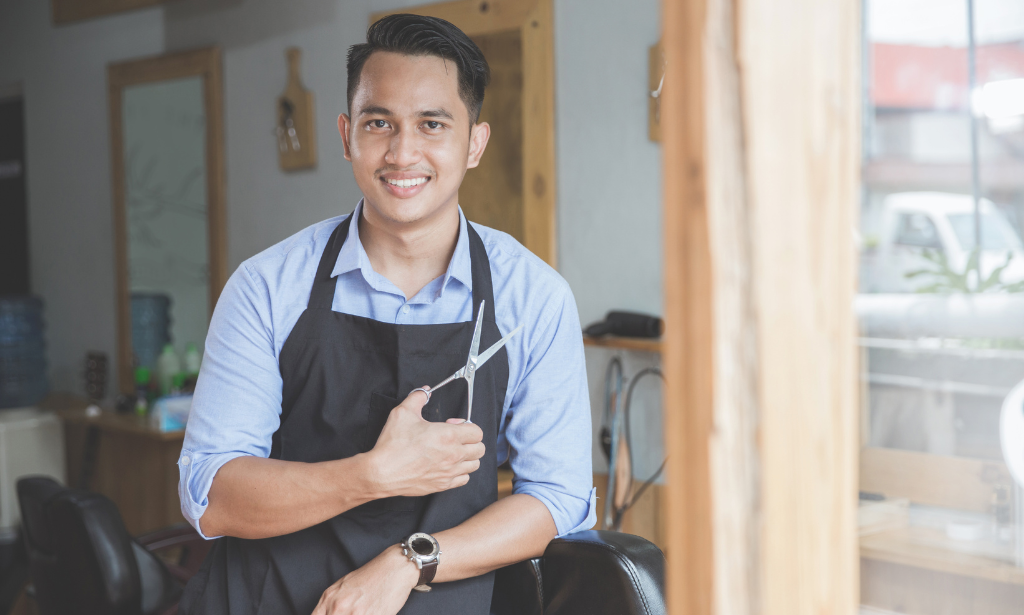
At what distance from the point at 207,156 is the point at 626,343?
92.9 inches

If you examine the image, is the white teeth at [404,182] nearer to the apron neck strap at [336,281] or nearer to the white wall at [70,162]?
the apron neck strap at [336,281]

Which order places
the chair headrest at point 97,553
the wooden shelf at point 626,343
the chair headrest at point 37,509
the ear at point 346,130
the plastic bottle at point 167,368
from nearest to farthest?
the ear at point 346,130 < the chair headrest at point 97,553 < the chair headrest at point 37,509 < the wooden shelf at point 626,343 < the plastic bottle at point 167,368

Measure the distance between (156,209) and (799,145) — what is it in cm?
407

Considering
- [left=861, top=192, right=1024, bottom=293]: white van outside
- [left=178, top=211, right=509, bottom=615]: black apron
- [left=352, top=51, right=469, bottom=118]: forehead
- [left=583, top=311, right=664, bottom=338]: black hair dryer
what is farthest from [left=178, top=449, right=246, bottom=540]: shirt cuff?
[left=583, top=311, right=664, bottom=338]: black hair dryer

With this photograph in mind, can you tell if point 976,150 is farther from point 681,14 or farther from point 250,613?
point 250,613

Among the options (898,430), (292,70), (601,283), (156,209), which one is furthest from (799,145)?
(156,209)

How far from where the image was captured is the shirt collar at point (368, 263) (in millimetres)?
1518

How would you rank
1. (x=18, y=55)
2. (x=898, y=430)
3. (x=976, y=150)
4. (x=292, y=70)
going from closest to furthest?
1. (x=976, y=150)
2. (x=898, y=430)
3. (x=292, y=70)
4. (x=18, y=55)

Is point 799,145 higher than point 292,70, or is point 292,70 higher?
point 292,70

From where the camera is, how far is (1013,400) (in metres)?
1.68

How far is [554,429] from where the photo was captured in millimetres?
1522

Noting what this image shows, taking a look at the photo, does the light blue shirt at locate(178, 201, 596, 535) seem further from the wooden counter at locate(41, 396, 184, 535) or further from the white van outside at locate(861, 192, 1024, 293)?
the wooden counter at locate(41, 396, 184, 535)

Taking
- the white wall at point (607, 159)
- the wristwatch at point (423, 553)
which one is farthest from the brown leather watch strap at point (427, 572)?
the white wall at point (607, 159)

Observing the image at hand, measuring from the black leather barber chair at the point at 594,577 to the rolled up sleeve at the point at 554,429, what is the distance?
0.07 meters
